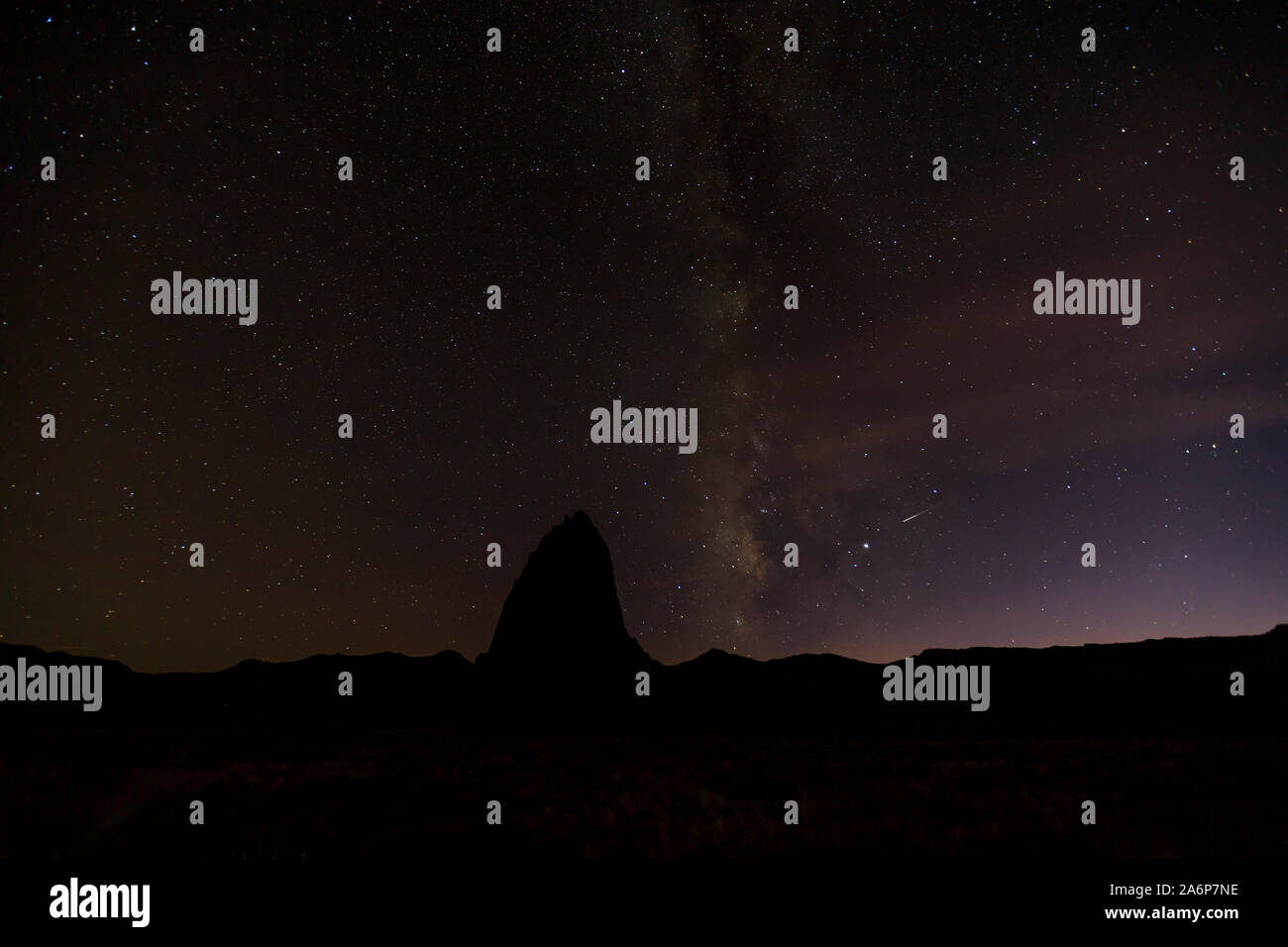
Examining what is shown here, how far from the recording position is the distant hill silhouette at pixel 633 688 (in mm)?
36250

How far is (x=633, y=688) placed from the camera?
54938 millimetres

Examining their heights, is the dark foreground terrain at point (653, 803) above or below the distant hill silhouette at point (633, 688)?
above

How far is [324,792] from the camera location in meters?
12.6

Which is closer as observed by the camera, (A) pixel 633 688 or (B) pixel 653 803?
(B) pixel 653 803

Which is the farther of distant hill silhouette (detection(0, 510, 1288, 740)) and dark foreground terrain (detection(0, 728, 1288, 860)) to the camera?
distant hill silhouette (detection(0, 510, 1288, 740))

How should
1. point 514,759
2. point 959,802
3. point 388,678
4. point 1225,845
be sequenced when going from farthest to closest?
1. point 388,678
2. point 514,759
3. point 959,802
4. point 1225,845

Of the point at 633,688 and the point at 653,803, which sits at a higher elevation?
the point at 653,803

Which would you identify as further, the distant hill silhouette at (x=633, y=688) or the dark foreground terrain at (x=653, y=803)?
the distant hill silhouette at (x=633, y=688)

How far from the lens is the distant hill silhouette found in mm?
36250

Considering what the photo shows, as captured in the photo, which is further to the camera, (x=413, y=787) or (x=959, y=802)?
(x=413, y=787)

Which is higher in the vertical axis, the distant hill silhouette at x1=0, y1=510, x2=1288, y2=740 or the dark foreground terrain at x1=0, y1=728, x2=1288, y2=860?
the dark foreground terrain at x1=0, y1=728, x2=1288, y2=860
